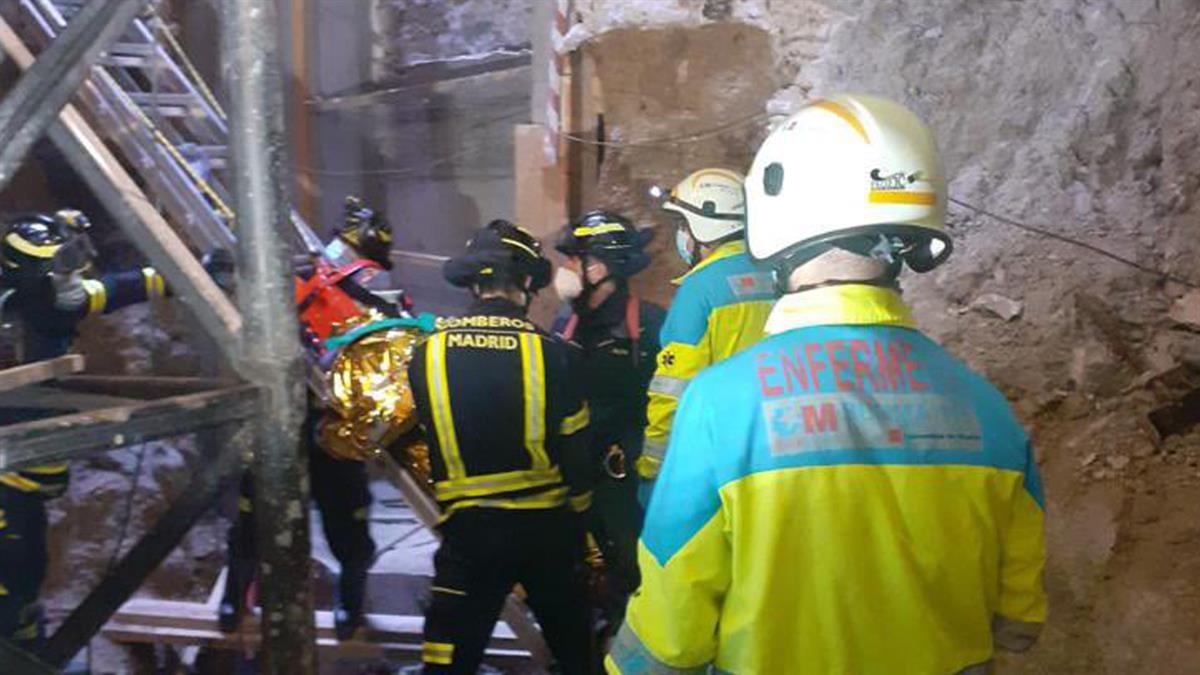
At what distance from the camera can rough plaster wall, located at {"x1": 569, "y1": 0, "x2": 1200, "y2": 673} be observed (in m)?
4.13

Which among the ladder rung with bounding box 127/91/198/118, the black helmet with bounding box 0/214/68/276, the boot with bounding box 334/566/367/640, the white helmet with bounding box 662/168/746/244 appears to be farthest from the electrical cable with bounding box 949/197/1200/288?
the ladder rung with bounding box 127/91/198/118

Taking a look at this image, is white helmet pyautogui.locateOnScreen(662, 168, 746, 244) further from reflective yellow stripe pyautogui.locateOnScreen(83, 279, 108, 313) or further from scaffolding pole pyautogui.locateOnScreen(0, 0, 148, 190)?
reflective yellow stripe pyautogui.locateOnScreen(83, 279, 108, 313)

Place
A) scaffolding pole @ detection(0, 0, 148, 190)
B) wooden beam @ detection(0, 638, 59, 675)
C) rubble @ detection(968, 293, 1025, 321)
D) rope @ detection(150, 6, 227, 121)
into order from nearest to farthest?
1. wooden beam @ detection(0, 638, 59, 675)
2. scaffolding pole @ detection(0, 0, 148, 190)
3. rubble @ detection(968, 293, 1025, 321)
4. rope @ detection(150, 6, 227, 121)

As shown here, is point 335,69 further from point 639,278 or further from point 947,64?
point 947,64

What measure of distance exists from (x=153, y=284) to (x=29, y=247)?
51 cm

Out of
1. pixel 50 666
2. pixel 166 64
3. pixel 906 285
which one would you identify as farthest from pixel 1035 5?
pixel 166 64

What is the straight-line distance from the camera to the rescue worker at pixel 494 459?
3.40 metres

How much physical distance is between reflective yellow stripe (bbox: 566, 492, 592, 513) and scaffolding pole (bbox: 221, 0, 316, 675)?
104cm

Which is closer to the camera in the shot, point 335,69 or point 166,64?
point 166,64

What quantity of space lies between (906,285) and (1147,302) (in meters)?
1.05

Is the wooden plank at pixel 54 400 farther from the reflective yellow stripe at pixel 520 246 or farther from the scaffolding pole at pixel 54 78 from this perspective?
the reflective yellow stripe at pixel 520 246

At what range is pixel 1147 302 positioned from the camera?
448 centimetres

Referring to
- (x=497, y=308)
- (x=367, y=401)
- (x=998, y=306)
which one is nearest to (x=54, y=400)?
(x=367, y=401)

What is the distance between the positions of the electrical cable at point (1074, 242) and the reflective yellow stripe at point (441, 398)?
2.80 meters
